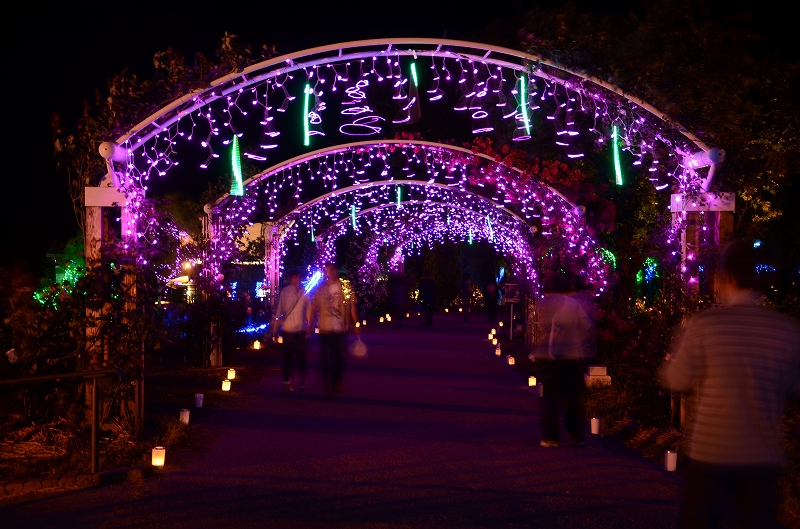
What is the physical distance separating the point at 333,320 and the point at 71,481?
540 centimetres

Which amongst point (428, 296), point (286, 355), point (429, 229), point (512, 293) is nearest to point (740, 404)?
point (286, 355)

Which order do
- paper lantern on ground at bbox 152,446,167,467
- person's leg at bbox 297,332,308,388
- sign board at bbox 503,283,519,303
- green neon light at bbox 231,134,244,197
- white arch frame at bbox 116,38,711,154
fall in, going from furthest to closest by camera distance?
sign board at bbox 503,283,519,303 < green neon light at bbox 231,134,244,197 < person's leg at bbox 297,332,308,388 < white arch frame at bbox 116,38,711,154 < paper lantern on ground at bbox 152,446,167,467

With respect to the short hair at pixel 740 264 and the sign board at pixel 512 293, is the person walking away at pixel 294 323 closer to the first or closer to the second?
the short hair at pixel 740 264

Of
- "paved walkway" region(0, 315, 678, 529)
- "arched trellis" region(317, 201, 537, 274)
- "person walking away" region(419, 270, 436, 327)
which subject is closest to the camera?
"paved walkway" region(0, 315, 678, 529)

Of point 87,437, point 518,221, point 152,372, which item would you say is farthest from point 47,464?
point 518,221

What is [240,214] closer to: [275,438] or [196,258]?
[196,258]

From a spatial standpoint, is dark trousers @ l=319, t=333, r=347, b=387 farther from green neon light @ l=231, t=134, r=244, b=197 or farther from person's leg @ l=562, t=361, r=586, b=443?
person's leg @ l=562, t=361, r=586, b=443

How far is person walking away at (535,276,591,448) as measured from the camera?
8.06 meters

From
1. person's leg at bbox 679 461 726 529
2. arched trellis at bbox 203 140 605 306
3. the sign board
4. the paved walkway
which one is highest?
arched trellis at bbox 203 140 605 306

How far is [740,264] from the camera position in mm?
3635

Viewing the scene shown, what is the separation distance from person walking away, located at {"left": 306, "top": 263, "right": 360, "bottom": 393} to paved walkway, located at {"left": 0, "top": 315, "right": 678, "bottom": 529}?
0.71 m

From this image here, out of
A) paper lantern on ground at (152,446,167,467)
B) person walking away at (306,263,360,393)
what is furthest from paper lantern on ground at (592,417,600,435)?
paper lantern on ground at (152,446,167,467)

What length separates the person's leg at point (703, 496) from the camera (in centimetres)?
350

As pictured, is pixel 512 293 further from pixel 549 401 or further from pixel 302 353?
pixel 549 401
